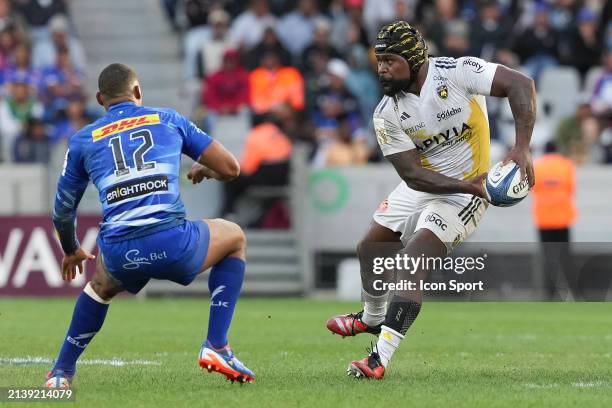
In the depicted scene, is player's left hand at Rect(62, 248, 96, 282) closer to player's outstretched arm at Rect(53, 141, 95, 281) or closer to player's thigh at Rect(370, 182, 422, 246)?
player's outstretched arm at Rect(53, 141, 95, 281)

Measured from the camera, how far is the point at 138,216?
25.9 feet

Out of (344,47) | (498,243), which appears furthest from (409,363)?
(344,47)

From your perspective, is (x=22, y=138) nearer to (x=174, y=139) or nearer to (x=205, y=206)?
(x=205, y=206)

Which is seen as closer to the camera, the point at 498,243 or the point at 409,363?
the point at 409,363

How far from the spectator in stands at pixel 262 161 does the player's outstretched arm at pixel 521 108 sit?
10.8 m

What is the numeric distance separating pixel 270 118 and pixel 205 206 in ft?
5.35

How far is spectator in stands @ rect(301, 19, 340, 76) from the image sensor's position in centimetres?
2158

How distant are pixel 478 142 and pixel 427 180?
56 centimetres

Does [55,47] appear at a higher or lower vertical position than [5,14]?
lower

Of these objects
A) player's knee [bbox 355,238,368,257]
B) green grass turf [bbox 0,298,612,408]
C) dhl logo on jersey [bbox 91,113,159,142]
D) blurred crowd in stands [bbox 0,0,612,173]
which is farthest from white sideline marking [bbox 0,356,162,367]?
blurred crowd in stands [bbox 0,0,612,173]

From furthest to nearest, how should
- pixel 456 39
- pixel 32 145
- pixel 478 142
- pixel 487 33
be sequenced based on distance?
pixel 487 33 → pixel 456 39 → pixel 32 145 → pixel 478 142

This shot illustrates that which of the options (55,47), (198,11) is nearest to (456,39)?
(198,11)

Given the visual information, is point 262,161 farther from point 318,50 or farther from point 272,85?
point 318,50

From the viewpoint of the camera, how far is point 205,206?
20.0m
